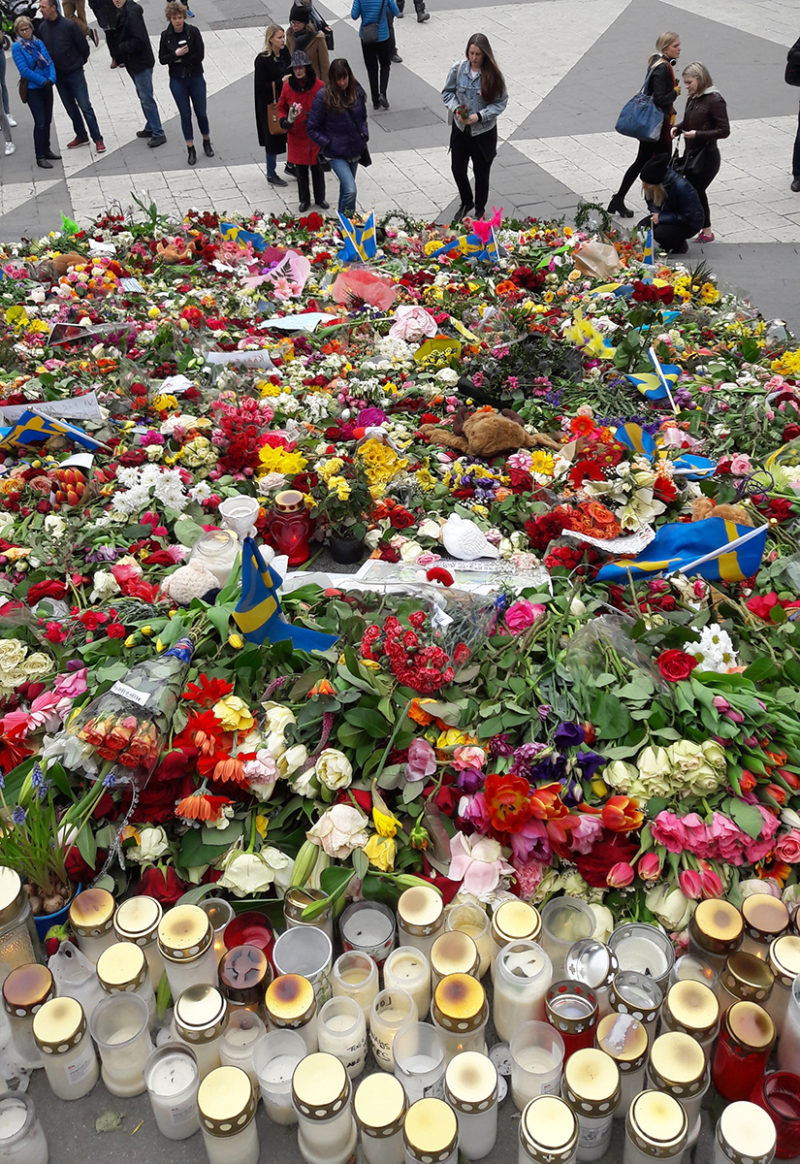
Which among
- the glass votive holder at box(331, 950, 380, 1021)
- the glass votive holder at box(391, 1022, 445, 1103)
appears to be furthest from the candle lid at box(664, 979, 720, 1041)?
the glass votive holder at box(331, 950, 380, 1021)

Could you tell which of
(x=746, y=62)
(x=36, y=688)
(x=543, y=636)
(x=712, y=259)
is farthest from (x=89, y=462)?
(x=746, y=62)

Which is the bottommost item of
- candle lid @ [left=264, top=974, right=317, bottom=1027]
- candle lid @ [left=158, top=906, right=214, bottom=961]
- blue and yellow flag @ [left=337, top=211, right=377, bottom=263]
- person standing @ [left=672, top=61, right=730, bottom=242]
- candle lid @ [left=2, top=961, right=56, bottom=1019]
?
candle lid @ [left=264, top=974, right=317, bottom=1027]

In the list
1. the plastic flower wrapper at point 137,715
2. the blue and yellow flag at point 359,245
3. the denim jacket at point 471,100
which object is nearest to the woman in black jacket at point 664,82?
the denim jacket at point 471,100

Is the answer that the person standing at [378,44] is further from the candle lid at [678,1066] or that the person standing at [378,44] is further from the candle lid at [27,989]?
the candle lid at [678,1066]

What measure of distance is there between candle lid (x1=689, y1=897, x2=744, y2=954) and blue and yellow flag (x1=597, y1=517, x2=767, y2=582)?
115cm

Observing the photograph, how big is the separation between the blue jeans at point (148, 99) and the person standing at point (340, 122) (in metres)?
3.28

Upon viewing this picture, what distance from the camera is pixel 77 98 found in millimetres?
9531

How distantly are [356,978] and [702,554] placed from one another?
1763 mm

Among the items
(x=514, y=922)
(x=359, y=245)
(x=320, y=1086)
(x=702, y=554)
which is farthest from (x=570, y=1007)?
(x=359, y=245)

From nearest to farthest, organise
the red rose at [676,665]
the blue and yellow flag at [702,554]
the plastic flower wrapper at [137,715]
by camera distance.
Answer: the plastic flower wrapper at [137,715] → the red rose at [676,665] → the blue and yellow flag at [702,554]

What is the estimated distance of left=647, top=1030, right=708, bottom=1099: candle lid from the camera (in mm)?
1883

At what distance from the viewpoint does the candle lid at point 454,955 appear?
2.11m

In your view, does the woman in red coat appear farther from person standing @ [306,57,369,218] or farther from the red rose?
the red rose

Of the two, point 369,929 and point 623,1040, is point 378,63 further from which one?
point 623,1040
